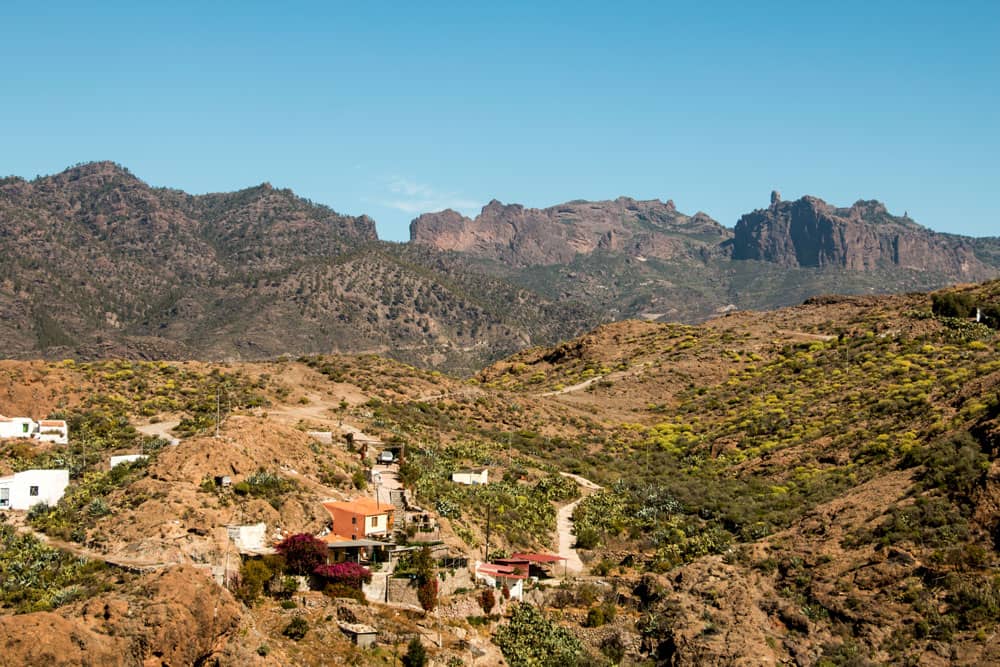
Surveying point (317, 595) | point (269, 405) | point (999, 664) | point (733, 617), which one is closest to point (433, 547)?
point (317, 595)

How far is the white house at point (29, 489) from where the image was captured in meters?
38.3

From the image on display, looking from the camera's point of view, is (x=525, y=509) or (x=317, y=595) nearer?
(x=317, y=595)

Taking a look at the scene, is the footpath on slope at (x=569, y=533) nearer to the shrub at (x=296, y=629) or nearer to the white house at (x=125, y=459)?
the shrub at (x=296, y=629)

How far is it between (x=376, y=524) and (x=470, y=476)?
A: 14793 millimetres

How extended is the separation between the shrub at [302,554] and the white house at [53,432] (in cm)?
1909

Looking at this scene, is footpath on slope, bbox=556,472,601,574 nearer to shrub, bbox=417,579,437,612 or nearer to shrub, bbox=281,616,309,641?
shrub, bbox=417,579,437,612

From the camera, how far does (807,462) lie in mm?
58375

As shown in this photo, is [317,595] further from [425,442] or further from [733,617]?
[425,442]

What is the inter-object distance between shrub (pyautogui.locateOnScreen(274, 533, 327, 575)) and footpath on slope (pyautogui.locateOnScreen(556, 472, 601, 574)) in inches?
581

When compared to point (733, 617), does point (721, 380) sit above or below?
above

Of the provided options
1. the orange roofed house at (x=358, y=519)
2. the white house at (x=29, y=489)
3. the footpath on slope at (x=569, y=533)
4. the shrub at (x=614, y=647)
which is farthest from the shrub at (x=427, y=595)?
the white house at (x=29, y=489)

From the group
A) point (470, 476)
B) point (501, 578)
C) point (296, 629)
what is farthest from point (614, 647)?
point (470, 476)

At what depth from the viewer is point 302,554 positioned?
111 feet

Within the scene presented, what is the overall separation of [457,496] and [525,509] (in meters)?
4.64
